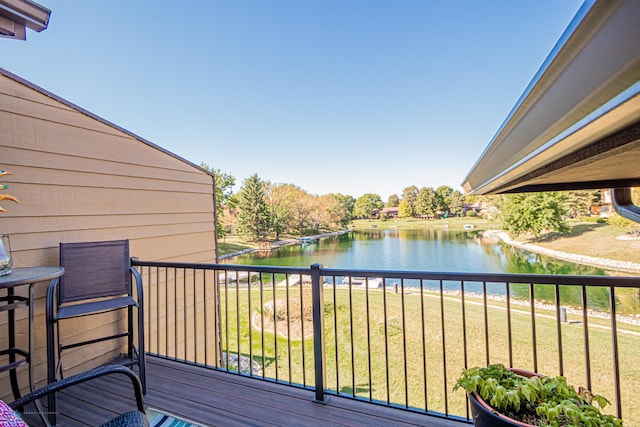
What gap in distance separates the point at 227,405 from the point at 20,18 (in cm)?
305

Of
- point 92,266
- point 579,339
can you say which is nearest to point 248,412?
point 92,266

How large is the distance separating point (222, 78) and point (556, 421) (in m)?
19.2

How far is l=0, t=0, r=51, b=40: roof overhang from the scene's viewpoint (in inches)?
80.5

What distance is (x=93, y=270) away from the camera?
2.52 meters

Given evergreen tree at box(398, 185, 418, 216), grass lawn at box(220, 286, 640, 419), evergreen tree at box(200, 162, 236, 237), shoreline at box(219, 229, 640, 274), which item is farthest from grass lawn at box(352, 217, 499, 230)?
grass lawn at box(220, 286, 640, 419)

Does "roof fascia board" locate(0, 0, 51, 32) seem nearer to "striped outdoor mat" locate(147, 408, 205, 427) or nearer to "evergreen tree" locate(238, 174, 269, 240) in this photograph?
"striped outdoor mat" locate(147, 408, 205, 427)

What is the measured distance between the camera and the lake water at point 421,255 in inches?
811

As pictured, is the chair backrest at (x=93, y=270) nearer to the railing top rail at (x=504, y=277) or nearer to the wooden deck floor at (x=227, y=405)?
the wooden deck floor at (x=227, y=405)

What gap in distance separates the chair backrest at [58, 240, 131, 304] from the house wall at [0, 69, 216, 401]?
240mm

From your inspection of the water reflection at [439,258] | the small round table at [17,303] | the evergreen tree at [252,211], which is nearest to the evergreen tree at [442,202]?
the water reflection at [439,258]

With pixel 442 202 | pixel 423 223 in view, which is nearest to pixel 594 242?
pixel 423 223

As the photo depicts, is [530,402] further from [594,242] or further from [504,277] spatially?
[594,242]

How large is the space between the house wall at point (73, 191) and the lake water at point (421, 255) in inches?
589

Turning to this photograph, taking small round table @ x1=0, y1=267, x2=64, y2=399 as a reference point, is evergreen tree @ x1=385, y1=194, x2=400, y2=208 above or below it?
above
